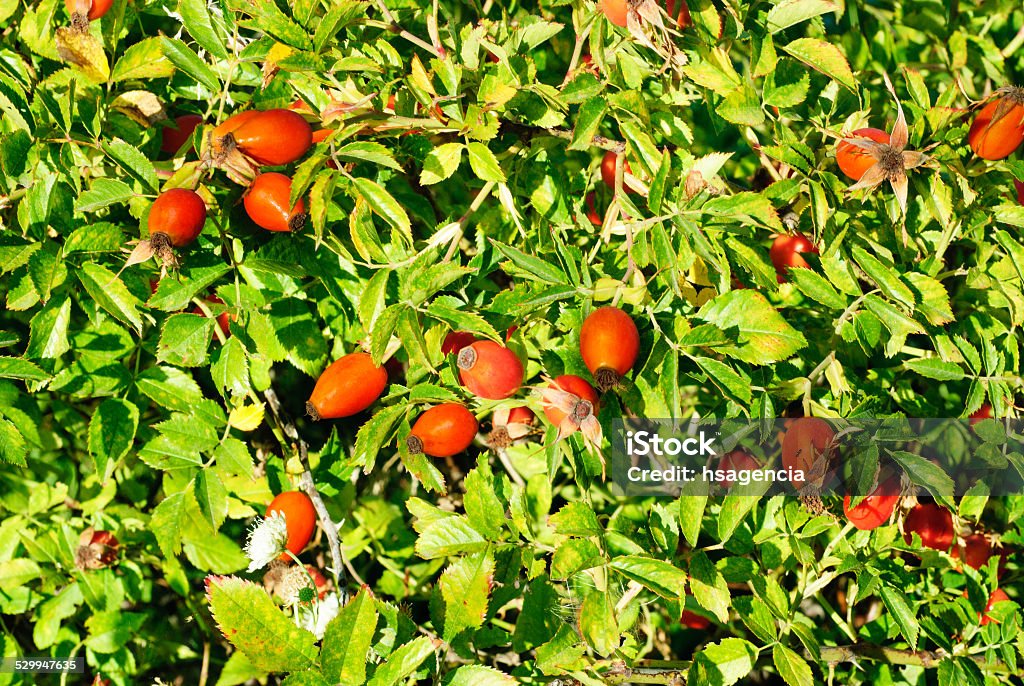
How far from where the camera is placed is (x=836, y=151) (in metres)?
1.96

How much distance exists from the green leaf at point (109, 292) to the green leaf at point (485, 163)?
78cm

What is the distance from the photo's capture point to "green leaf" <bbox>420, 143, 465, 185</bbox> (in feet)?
5.80

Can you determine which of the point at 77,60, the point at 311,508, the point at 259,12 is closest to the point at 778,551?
the point at 311,508

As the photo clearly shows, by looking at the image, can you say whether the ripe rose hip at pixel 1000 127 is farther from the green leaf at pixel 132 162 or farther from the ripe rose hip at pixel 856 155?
the green leaf at pixel 132 162

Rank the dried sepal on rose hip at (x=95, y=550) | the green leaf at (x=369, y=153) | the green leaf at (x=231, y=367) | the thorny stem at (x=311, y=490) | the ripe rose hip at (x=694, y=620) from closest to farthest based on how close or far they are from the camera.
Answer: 1. the green leaf at (x=369, y=153)
2. the green leaf at (x=231, y=367)
3. the thorny stem at (x=311, y=490)
4. the dried sepal on rose hip at (x=95, y=550)
5. the ripe rose hip at (x=694, y=620)

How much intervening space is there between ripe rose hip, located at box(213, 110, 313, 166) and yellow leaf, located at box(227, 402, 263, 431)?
2.05 ft

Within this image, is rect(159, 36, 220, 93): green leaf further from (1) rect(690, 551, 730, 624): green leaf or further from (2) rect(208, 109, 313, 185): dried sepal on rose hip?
(1) rect(690, 551, 730, 624): green leaf

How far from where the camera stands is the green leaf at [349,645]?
4.78 ft

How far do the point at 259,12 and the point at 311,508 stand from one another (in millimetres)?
1188

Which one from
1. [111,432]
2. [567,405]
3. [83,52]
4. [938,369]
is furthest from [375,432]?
[938,369]

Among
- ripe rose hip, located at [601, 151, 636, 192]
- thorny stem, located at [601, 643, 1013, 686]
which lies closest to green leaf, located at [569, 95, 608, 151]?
ripe rose hip, located at [601, 151, 636, 192]

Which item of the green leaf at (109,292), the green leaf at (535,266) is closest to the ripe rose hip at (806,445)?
the green leaf at (535,266)

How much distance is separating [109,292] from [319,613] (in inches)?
34.5

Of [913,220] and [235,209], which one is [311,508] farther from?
[913,220]
